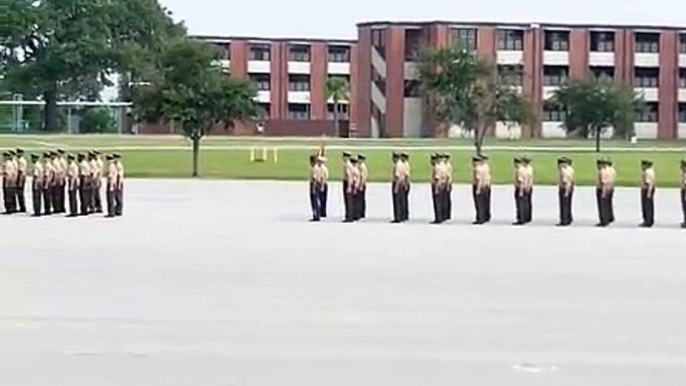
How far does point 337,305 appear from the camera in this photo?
1265 centimetres

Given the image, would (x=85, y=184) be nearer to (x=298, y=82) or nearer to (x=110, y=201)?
(x=110, y=201)

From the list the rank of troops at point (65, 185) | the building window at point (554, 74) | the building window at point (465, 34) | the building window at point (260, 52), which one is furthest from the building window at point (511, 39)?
the rank of troops at point (65, 185)

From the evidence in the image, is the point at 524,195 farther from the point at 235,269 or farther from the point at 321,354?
the point at 321,354

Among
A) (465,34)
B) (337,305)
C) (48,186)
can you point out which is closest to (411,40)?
(465,34)

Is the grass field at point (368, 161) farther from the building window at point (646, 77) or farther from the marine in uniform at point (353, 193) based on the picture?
the building window at point (646, 77)

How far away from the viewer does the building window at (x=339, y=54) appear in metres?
109

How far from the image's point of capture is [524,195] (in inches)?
1006

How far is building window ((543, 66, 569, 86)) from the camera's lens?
92.3 meters

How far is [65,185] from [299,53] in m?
80.6

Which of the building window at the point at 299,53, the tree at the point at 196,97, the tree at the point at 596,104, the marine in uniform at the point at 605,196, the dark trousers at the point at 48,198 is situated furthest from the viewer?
the building window at the point at 299,53

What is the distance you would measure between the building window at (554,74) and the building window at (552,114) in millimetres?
1770

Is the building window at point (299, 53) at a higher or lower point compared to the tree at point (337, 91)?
higher

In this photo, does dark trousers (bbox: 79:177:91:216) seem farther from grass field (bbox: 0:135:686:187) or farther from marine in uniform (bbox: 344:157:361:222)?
grass field (bbox: 0:135:686:187)

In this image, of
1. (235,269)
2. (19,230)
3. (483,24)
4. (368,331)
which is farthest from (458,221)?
(483,24)
